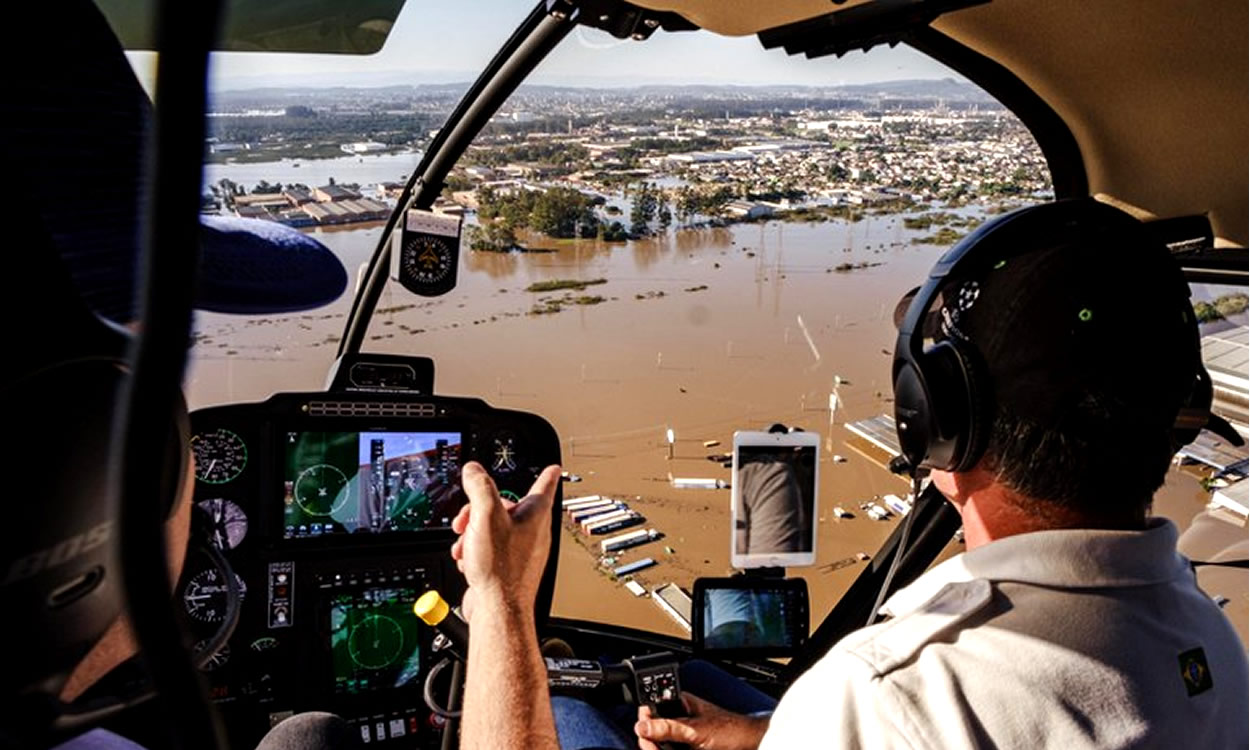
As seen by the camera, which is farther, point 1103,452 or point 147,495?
point 1103,452

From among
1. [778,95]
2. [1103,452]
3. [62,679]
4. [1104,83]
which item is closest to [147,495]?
[62,679]

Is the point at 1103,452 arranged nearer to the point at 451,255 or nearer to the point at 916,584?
the point at 916,584

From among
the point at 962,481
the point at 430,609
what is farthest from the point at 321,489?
the point at 962,481

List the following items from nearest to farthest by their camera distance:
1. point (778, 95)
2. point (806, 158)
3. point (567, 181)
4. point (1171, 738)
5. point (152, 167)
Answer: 1. point (152, 167)
2. point (1171, 738)
3. point (567, 181)
4. point (778, 95)
5. point (806, 158)

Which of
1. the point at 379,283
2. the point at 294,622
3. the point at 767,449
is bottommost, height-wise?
the point at 294,622

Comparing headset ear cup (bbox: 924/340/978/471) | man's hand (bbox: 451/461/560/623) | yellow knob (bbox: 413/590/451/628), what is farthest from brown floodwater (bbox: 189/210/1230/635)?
headset ear cup (bbox: 924/340/978/471)

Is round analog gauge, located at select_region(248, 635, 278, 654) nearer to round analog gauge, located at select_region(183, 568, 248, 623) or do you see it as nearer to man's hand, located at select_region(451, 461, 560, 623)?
round analog gauge, located at select_region(183, 568, 248, 623)

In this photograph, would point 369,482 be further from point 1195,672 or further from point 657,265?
point 657,265
